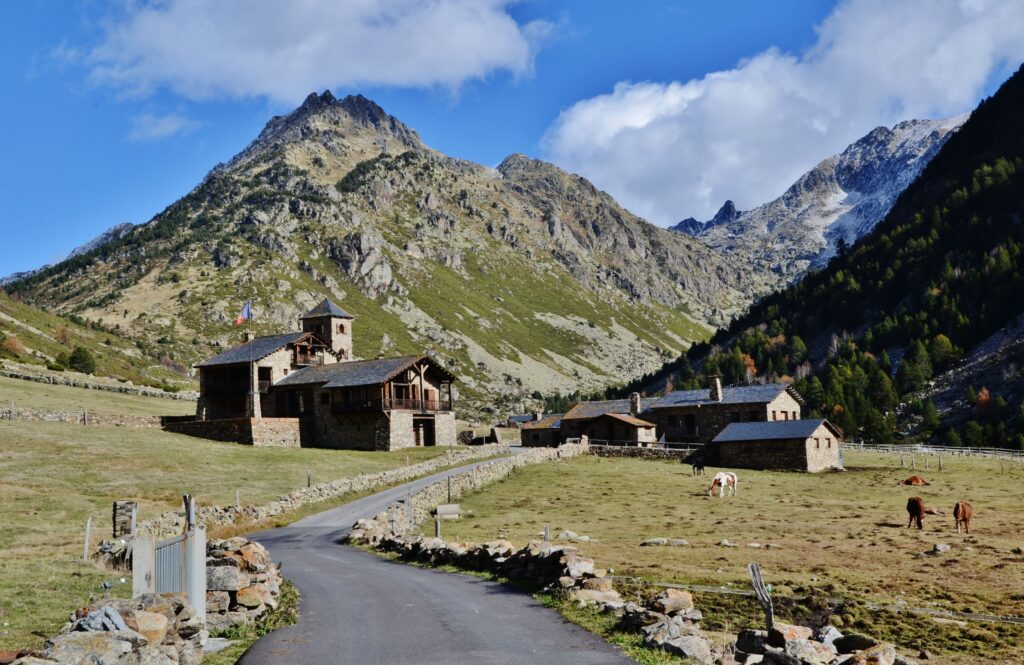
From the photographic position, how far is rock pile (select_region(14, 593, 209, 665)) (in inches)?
472

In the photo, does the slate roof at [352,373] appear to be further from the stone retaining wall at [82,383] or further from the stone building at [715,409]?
the stone building at [715,409]

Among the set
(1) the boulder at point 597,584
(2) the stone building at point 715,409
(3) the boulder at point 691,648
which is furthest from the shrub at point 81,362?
(3) the boulder at point 691,648

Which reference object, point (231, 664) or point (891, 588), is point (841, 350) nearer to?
point (891, 588)

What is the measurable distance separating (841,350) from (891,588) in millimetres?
186613

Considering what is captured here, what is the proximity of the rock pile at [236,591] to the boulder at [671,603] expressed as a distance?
9.86 m

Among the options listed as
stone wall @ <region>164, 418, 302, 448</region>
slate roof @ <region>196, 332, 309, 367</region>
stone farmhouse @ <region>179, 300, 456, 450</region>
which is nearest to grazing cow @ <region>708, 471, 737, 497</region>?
stone farmhouse @ <region>179, 300, 456, 450</region>

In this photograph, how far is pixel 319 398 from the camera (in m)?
88.0

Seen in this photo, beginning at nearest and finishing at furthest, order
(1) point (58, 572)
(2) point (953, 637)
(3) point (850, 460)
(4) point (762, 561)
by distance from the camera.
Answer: (2) point (953, 637) → (1) point (58, 572) → (4) point (762, 561) → (3) point (850, 460)

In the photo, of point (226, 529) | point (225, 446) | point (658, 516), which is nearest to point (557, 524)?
point (658, 516)

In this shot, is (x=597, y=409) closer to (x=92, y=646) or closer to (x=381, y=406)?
(x=381, y=406)

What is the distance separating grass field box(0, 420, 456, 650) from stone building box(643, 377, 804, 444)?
117 ft

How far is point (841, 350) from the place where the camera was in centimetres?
19775

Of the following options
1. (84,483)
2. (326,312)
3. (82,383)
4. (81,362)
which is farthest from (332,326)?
(84,483)

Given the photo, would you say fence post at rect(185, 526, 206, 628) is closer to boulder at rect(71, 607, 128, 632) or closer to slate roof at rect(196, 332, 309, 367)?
boulder at rect(71, 607, 128, 632)
